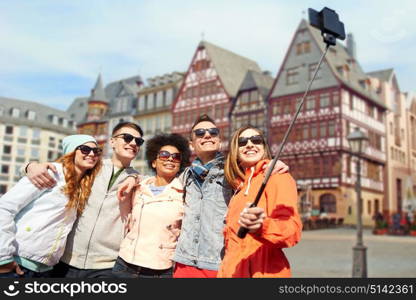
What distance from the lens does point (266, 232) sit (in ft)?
7.67

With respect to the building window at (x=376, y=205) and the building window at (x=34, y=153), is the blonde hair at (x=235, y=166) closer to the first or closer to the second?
the building window at (x=376, y=205)

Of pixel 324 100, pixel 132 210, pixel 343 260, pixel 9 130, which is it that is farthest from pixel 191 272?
pixel 9 130

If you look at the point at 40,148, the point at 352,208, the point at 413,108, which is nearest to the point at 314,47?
the point at 413,108

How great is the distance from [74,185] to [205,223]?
0.98 m

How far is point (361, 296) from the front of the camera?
262cm

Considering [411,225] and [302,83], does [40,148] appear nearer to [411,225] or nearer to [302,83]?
[302,83]

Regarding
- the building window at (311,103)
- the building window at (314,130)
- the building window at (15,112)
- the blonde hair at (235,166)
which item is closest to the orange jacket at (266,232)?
the blonde hair at (235,166)

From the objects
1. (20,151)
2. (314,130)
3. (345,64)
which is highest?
(345,64)

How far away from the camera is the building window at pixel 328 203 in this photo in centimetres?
3085

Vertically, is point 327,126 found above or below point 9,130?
below

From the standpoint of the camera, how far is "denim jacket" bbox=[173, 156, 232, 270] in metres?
2.99

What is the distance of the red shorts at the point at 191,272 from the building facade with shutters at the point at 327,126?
2747 centimetres

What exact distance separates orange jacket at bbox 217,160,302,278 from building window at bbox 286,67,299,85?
104 ft

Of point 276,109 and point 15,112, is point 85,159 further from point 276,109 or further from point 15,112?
point 15,112
